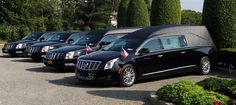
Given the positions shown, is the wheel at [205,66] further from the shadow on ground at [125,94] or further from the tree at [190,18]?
the tree at [190,18]

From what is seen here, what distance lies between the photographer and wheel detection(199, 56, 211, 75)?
1521cm

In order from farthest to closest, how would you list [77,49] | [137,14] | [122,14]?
1. [122,14]
2. [137,14]
3. [77,49]

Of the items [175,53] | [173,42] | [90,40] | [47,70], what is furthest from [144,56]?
[47,70]

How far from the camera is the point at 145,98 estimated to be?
10766 mm

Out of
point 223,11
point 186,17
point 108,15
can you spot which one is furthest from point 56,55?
point 186,17

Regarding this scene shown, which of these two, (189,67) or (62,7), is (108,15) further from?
(189,67)

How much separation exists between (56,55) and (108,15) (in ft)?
153

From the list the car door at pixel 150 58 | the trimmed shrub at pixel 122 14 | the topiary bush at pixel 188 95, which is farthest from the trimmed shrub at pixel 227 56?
the trimmed shrub at pixel 122 14

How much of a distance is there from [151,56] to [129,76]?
100 cm

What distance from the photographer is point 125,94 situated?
37.6ft

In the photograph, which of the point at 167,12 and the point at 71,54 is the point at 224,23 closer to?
the point at 71,54

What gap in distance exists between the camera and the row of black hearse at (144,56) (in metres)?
12.9

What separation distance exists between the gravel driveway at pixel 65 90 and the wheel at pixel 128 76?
0.59ft

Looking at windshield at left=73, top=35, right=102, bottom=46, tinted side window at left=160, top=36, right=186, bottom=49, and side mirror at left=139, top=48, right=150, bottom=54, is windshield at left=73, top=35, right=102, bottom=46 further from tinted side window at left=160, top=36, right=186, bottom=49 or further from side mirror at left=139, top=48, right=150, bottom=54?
side mirror at left=139, top=48, right=150, bottom=54
